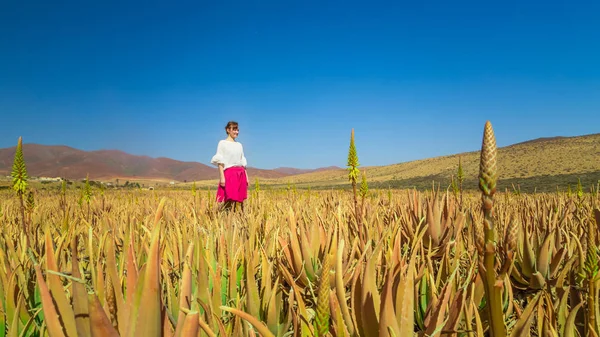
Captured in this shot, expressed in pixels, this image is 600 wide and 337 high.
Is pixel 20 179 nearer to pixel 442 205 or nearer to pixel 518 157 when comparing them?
pixel 442 205

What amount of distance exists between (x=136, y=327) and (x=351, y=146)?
114 inches

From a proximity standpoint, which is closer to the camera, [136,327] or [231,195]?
[136,327]

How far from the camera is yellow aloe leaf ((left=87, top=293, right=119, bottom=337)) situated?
2.27 ft

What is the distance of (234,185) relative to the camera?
5543mm

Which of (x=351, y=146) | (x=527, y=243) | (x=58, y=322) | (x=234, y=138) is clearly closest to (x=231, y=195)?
(x=234, y=138)

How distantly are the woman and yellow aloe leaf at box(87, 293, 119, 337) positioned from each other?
A: 473 centimetres

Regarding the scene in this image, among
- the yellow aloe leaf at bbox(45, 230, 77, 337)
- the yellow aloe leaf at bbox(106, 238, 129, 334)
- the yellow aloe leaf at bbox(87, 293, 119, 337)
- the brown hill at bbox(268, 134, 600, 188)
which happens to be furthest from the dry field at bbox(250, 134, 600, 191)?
the yellow aloe leaf at bbox(87, 293, 119, 337)

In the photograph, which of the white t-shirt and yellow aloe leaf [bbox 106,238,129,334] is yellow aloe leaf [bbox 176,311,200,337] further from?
the white t-shirt

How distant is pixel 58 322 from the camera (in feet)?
2.85

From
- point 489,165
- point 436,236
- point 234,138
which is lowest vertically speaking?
point 436,236

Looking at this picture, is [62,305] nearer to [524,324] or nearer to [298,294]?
[298,294]

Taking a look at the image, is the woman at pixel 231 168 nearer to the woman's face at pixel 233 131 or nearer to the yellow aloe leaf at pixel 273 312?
the woman's face at pixel 233 131

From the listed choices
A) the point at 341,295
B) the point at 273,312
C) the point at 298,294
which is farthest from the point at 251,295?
the point at 341,295

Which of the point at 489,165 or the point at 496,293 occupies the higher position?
the point at 489,165
